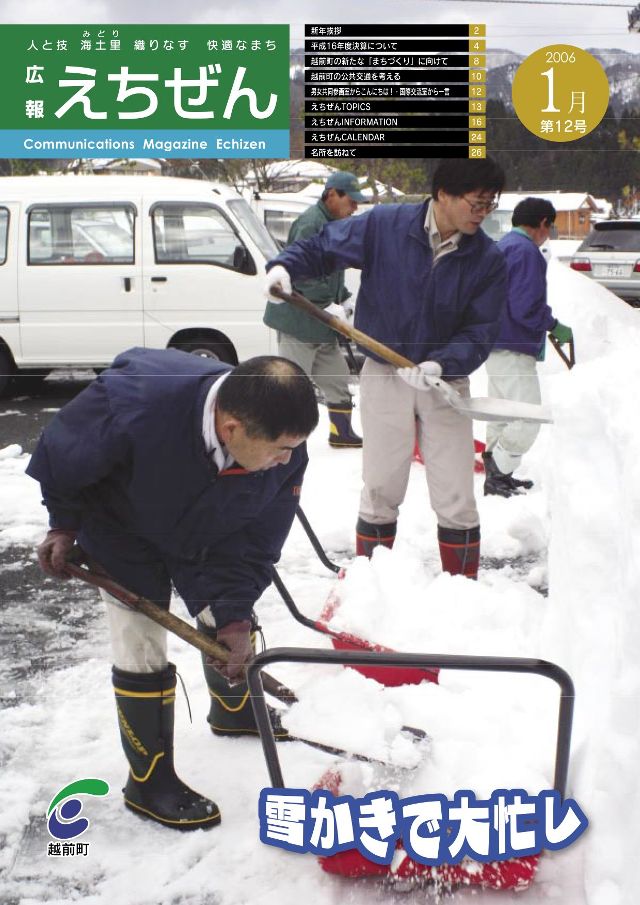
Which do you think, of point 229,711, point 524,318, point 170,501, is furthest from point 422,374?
point 229,711

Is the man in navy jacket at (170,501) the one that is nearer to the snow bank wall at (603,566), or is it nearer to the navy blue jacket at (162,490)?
the navy blue jacket at (162,490)

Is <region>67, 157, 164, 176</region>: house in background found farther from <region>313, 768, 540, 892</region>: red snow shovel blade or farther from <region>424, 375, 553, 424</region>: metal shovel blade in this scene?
<region>313, 768, 540, 892</region>: red snow shovel blade

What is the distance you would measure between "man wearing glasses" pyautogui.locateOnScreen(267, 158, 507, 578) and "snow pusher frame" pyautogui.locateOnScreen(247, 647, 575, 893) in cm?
36

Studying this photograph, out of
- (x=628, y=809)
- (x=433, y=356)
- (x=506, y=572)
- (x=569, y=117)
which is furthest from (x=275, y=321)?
(x=628, y=809)

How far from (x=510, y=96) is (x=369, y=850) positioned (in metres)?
0.99

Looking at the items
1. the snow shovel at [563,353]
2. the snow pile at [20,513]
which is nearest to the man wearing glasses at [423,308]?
the snow shovel at [563,353]

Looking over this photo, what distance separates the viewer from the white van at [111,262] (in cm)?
121

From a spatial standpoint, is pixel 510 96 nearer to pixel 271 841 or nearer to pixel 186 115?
pixel 186 115

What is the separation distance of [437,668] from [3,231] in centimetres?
78

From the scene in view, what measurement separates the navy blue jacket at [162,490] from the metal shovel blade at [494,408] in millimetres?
237

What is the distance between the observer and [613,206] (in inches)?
48.8

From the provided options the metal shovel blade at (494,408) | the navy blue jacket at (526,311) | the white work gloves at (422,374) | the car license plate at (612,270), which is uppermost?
the car license plate at (612,270)

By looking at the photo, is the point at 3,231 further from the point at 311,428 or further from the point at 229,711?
the point at 229,711

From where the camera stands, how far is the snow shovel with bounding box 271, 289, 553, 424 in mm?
1383
